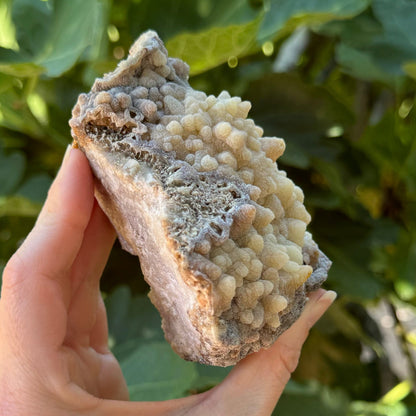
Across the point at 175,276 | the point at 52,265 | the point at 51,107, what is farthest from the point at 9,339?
the point at 51,107

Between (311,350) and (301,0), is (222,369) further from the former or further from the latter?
(301,0)

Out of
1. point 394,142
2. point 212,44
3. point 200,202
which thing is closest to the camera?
point 200,202

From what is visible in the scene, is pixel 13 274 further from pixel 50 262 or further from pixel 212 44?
pixel 212 44

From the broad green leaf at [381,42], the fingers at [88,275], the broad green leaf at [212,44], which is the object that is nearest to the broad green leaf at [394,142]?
the broad green leaf at [381,42]

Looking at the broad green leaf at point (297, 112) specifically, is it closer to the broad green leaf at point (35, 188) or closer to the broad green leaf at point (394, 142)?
the broad green leaf at point (394, 142)

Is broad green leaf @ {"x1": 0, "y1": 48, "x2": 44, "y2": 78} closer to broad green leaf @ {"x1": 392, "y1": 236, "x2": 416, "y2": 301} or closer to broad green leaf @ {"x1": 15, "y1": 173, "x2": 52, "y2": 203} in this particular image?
broad green leaf @ {"x1": 15, "y1": 173, "x2": 52, "y2": 203}

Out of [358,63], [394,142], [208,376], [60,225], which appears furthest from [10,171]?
[394,142]
